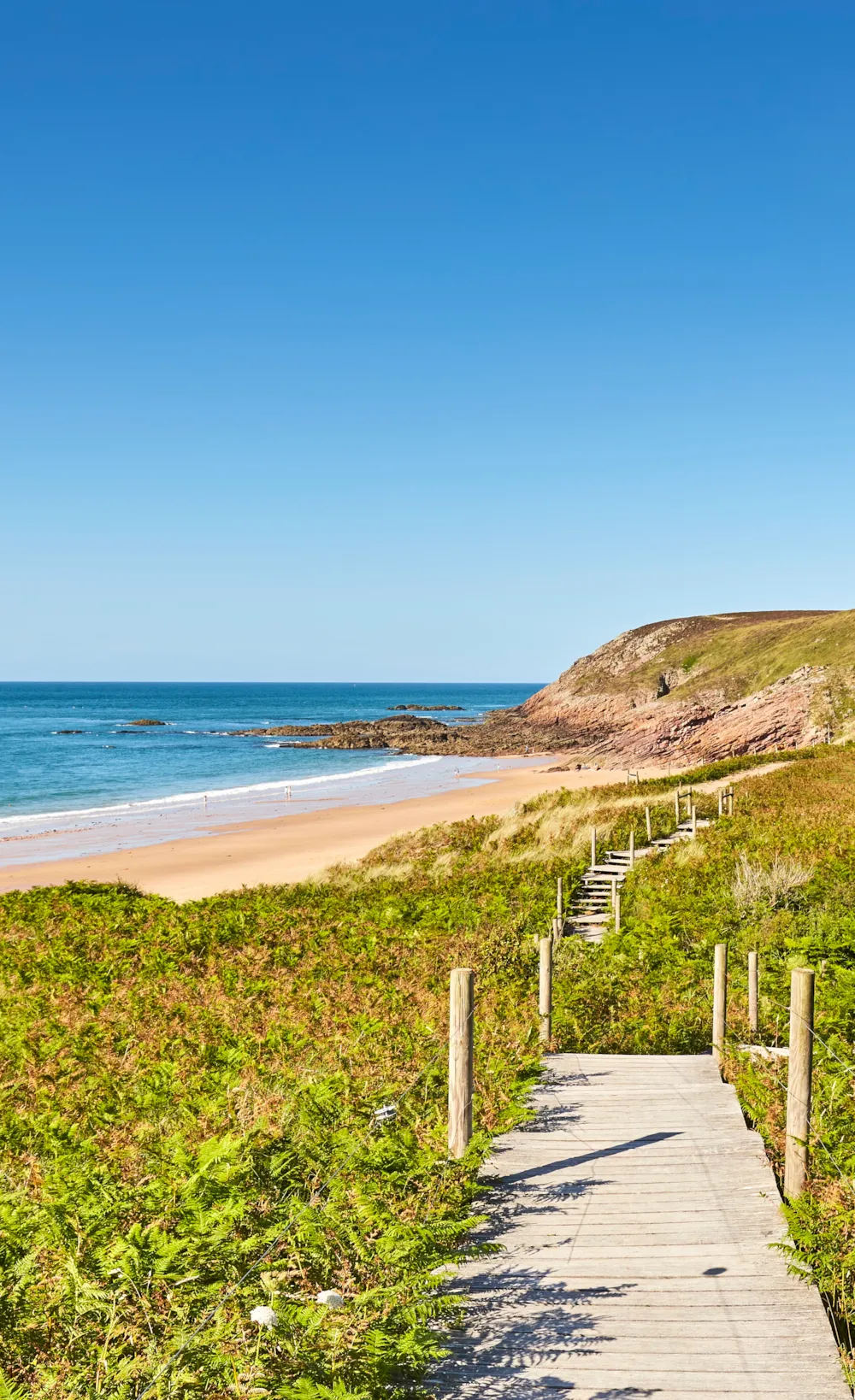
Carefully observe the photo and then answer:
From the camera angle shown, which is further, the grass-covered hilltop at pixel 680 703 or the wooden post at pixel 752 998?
the grass-covered hilltop at pixel 680 703

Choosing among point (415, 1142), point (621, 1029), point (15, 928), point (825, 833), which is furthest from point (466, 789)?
point (415, 1142)

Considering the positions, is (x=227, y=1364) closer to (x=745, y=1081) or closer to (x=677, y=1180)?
(x=677, y=1180)

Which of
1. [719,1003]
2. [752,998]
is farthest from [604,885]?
[719,1003]

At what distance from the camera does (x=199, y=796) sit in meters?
56.4

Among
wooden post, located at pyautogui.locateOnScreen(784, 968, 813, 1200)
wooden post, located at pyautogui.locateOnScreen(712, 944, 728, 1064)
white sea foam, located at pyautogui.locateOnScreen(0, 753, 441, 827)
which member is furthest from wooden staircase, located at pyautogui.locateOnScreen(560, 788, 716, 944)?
white sea foam, located at pyautogui.locateOnScreen(0, 753, 441, 827)

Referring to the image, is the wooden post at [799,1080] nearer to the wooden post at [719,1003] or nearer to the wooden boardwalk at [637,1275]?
the wooden boardwalk at [637,1275]

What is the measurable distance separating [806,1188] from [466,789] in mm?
50747

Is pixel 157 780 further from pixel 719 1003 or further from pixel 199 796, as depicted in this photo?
pixel 719 1003

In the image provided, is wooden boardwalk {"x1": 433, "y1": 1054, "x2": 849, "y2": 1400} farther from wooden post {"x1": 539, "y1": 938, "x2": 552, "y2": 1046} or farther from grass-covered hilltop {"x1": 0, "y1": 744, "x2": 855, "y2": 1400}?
wooden post {"x1": 539, "y1": 938, "x2": 552, "y2": 1046}

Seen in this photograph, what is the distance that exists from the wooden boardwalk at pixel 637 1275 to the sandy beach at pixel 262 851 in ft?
58.4

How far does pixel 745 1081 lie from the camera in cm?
887

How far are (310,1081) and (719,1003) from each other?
4895mm

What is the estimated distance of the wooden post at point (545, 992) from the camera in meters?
11.0

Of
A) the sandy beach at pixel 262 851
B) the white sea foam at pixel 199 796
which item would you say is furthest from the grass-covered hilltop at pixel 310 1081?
the white sea foam at pixel 199 796
